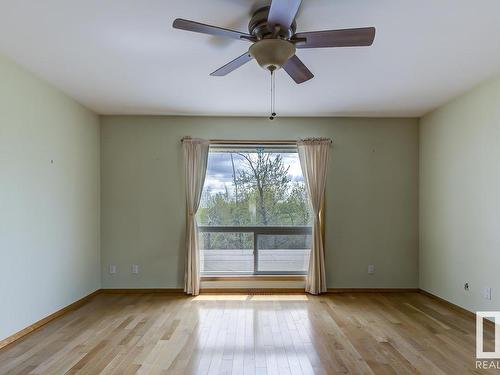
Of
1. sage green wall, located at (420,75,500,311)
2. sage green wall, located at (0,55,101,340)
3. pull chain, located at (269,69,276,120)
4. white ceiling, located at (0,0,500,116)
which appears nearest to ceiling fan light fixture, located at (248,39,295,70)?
white ceiling, located at (0,0,500,116)

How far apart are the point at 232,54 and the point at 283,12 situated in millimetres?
1059

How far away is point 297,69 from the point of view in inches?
106

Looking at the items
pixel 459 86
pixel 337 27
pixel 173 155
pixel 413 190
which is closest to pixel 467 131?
pixel 459 86

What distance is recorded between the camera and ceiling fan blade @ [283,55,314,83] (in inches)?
101

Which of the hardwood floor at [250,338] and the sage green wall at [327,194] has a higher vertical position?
the sage green wall at [327,194]

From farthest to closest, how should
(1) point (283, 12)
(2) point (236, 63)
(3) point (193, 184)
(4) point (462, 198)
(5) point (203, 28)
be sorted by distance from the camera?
(3) point (193, 184)
(4) point (462, 198)
(2) point (236, 63)
(5) point (203, 28)
(1) point (283, 12)

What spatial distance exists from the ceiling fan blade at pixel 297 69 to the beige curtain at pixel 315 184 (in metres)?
→ 2.12

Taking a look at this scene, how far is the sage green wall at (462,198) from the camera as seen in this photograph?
3.57 meters

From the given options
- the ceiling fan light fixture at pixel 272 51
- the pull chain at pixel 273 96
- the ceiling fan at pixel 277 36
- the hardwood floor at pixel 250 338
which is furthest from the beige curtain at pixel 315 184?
the ceiling fan light fixture at pixel 272 51

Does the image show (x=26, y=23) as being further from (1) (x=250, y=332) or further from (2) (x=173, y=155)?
(1) (x=250, y=332)

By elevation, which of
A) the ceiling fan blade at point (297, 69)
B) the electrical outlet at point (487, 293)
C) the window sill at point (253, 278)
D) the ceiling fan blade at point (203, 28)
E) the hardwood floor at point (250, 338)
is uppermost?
the ceiling fan blade at point (203, 28)

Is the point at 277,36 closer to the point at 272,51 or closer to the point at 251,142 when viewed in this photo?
the point at 272,51

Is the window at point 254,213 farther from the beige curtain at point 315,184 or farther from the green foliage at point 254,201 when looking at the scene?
the beige curtain at point 315,184

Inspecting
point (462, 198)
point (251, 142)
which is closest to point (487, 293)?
point (462, 198)
